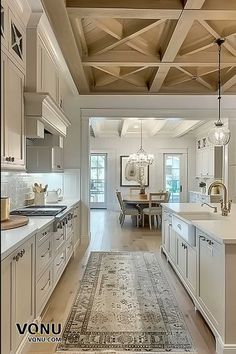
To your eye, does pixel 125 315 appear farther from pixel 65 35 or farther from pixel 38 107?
pixel 65 35

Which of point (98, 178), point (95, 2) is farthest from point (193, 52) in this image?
point (98, 178)

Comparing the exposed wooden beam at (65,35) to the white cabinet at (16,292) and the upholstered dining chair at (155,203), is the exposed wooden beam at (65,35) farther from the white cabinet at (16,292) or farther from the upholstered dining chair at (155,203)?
the upholstered dining chair at (155,203)

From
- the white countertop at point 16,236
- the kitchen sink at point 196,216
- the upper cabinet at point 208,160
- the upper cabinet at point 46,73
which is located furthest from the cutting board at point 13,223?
the upper cabinet at point 208,160

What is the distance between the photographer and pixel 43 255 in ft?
9.31

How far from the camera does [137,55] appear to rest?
4.61 meters

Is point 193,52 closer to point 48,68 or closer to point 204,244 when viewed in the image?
point 48,68

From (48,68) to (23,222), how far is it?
2114 millimetres

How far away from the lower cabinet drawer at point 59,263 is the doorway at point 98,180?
8305 mm

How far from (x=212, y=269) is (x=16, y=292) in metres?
1.49

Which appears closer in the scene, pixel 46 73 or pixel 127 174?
pixel 46 73

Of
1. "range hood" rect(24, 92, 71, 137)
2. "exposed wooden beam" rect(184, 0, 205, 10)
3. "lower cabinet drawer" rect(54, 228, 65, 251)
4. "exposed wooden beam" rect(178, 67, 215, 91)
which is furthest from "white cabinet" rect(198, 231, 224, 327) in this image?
"exposed wooden beam" rect(178, 67, 215, 91)

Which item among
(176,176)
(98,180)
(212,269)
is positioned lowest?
(212,269)

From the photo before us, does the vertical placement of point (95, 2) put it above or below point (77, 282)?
above

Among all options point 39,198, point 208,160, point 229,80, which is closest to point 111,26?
point 39,198
